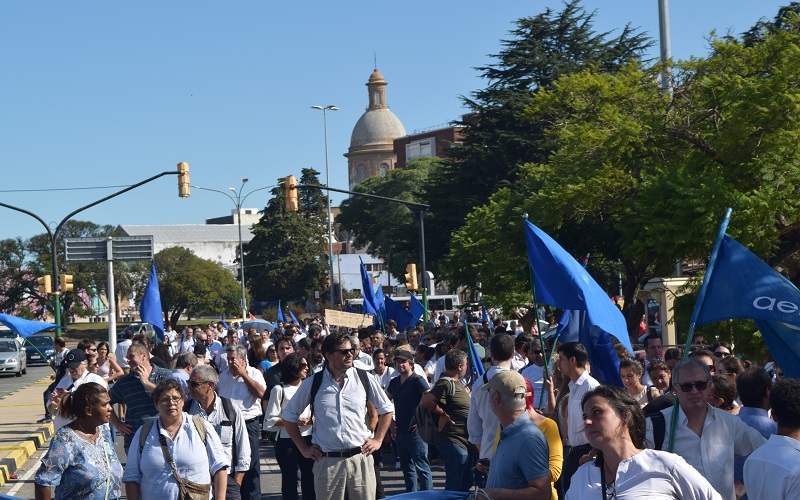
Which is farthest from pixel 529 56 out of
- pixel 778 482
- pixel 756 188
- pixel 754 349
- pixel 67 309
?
pixel 67 309

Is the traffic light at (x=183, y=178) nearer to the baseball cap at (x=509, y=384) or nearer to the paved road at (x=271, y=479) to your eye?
the paved road at (x=271, y=479)

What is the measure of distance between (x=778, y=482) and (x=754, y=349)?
12.8 meters

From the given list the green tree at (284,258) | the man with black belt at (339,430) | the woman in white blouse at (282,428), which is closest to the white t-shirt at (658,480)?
the man with black belt at (339,430)

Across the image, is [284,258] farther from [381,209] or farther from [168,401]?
[168,401]

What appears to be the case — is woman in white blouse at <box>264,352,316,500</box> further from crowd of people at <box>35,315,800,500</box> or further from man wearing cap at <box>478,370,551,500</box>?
man wearing cap at <box>478,370,551,500</box>

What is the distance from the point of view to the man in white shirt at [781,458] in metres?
4.65

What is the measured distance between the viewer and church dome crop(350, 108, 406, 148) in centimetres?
15788

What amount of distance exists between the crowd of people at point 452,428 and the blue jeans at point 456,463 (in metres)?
0.02

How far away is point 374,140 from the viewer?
518 feet

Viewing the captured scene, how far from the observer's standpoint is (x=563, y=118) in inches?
1252

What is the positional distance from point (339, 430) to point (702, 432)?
302 centimetres

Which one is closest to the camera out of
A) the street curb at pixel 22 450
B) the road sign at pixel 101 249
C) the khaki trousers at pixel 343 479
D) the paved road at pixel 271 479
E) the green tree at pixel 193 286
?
the khaki trousers at pixel 343 479

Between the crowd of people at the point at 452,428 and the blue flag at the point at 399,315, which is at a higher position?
the blue flag at the point at 399,315

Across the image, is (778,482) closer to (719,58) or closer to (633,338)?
(719,58)
